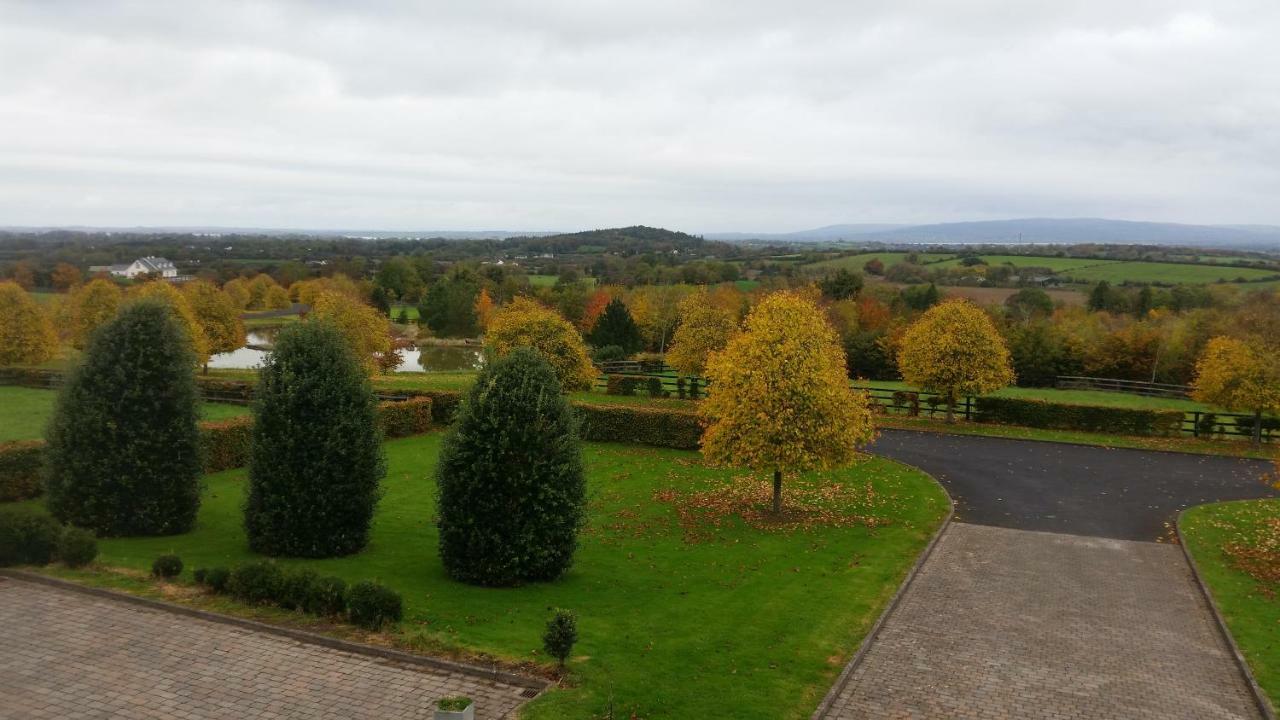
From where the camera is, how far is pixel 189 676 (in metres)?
11.0

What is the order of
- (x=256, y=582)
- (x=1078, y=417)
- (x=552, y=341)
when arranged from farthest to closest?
(x=552, y=341)
(x=1078, y=417)
(x=256, y=582)

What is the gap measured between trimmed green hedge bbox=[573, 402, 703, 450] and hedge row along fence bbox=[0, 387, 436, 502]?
20.2 feet

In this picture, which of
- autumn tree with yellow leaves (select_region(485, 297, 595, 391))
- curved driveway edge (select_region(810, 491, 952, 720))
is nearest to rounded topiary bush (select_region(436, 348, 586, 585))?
curved driveway edge (select_region(810, 491, 952, 720))

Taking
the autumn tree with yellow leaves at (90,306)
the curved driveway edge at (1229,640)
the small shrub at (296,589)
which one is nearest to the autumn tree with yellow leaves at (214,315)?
the autumn tree with yellow leaves at (90,306)

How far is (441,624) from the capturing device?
42.5ft

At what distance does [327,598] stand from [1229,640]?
1457 cm

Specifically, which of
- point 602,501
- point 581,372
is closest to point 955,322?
point 581,372

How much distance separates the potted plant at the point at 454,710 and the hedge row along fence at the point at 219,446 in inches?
358

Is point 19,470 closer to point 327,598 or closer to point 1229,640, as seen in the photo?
point 327,598

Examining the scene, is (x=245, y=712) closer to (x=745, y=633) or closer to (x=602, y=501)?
(x=745, y=633)

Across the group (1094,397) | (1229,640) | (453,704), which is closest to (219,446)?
(453,704)

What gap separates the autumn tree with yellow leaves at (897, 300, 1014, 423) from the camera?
31.5m

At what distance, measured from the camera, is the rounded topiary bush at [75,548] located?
1475 cm

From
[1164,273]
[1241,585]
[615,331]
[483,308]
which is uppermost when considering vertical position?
[1164,273]
